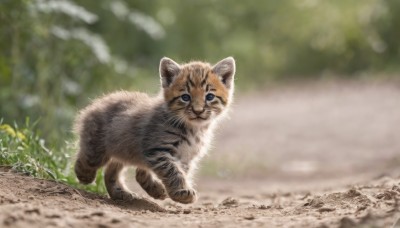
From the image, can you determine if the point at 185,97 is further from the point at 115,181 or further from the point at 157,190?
the point at 115,181

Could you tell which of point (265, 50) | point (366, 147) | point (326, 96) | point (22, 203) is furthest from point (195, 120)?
point (265, 50)

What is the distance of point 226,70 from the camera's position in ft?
24.4

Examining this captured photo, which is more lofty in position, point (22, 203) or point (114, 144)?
point (114, 144)

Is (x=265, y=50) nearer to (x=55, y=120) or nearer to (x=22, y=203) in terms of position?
(x=55, y=120)

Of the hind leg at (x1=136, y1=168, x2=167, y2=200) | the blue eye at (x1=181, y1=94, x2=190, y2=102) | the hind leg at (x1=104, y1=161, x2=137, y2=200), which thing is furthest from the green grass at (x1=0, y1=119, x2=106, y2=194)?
the blue eye at (x1=181, y1=94, x2=190, y2=102)

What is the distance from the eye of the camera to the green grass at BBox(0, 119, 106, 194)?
689 cm

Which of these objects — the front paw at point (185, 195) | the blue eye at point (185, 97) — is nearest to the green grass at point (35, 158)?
the front paw at point (185, 195)

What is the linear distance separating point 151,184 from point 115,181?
0.33 metres

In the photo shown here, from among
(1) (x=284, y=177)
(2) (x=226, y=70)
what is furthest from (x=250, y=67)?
(2) (x=226, y=70)

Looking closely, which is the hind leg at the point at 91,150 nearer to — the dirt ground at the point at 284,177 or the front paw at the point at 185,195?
the dirt ground at the point at 284,177

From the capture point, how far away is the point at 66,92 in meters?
12.0

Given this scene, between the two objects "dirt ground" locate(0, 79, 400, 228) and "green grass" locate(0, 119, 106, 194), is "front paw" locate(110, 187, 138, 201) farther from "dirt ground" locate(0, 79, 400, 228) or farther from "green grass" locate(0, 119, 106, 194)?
"green grass" locate(0, 119, 106, 194)

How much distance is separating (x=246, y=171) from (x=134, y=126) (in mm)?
6357

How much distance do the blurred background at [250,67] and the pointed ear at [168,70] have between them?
1.22 metres
